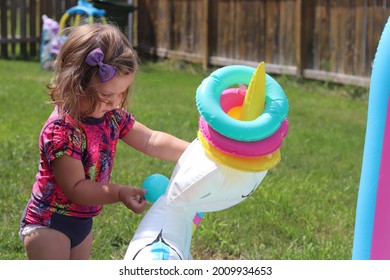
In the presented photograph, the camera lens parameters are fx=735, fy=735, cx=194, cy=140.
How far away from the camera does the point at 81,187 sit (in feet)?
8.04

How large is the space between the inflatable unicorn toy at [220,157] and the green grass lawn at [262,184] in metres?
0.49

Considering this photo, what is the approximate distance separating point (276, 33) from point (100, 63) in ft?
25.0

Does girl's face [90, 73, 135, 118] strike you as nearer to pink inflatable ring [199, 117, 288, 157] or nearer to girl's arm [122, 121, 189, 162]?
girl's arm [122, 121, 189, 162]

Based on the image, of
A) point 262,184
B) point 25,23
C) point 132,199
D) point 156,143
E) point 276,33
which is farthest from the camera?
point 25,23

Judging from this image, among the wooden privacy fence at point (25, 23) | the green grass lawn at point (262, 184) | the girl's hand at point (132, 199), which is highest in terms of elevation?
the girl's hand at point (132, 199)

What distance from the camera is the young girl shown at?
2.46 meters

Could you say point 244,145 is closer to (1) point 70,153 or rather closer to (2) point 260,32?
(1) point 70,153

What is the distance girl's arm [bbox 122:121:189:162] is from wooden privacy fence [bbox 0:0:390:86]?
224 inches

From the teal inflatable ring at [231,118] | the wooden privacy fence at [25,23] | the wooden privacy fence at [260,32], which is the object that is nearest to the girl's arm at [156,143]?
the teal inflatable ring at [231,118]

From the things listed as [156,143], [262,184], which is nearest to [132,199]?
[156,143]

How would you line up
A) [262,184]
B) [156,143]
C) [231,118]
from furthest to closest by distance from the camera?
[262,184]
[156,143]
[231,118]

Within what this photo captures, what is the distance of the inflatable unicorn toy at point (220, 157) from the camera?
7.30 feet

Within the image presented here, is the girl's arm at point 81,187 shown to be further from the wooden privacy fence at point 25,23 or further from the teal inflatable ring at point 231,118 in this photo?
the wooden privacy fence at point 25,23

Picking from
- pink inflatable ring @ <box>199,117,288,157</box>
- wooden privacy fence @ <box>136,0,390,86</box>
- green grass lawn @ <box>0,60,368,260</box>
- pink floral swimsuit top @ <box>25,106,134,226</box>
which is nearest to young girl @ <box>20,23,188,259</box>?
pink floral swimsuit top @ <box>25,106,134,226</box>
